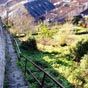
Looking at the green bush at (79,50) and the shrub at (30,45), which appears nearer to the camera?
the green bush at (79,50)

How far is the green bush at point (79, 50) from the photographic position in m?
20.5

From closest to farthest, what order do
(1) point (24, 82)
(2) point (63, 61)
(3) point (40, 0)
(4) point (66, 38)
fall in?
1. (1) point (24, 82)
2. (2) point (63, 61)
3. (4) point (66, 38)
4. (3) point (40, 0)

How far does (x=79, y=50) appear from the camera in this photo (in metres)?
20.9

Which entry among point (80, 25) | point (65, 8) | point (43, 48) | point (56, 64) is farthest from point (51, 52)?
point (65, 8)

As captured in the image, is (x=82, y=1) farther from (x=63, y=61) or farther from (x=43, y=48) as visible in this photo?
(x=63, y=61)

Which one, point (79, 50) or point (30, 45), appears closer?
point (79, 50)

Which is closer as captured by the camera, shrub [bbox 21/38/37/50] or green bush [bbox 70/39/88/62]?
green bush [bbox 70/39/88/62]

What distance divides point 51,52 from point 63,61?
16.1 ft

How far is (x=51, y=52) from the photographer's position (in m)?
24.1

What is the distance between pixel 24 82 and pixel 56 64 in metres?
6.63

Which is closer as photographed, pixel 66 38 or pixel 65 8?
pixel 66 38

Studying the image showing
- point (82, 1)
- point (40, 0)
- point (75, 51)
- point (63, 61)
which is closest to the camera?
point (63, 61)

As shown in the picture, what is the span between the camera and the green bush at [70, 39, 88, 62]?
20.5 m

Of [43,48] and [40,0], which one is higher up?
→ [40,0]
